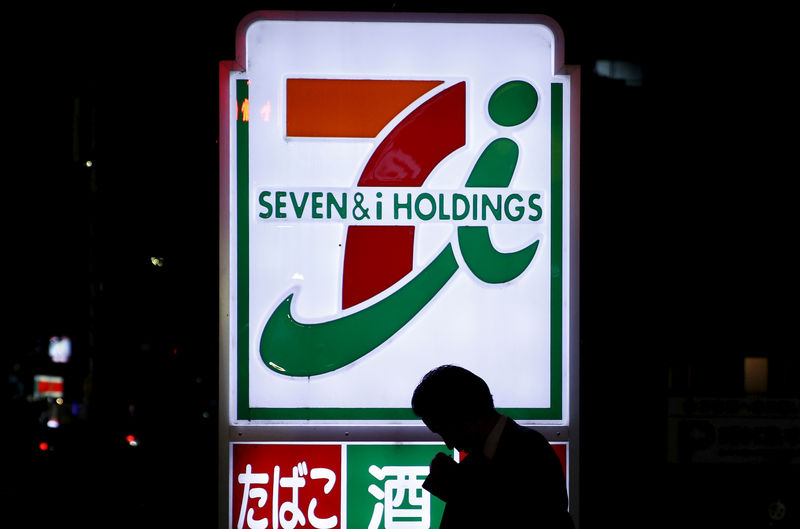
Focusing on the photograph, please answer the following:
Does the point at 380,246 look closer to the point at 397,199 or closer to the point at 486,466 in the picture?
the point at 397,199

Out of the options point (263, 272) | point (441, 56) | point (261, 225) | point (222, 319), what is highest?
point (441, 56)

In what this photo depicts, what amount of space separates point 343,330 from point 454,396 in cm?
99

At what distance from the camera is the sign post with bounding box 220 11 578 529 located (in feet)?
10.9

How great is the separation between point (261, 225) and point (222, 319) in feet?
1.44

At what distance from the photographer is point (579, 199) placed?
11.1 feet

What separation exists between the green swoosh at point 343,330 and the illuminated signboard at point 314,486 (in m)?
0.36

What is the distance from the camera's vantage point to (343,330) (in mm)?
3377

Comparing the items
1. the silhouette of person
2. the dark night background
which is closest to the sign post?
the dark night background
